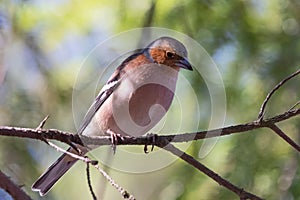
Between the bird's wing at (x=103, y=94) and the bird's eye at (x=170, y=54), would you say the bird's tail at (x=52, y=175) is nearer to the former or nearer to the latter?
the bird's wing at (x=103, y=94)

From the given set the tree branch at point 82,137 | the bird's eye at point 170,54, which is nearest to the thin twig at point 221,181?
the tree branch at point 82,137

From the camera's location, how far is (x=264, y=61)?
340cm

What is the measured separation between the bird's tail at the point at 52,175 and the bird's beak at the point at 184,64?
28.6 inches

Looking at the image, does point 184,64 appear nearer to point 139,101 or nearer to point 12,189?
point 139,101

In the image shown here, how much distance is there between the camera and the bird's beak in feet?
10.8

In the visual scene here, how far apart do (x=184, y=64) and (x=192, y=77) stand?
9.0 inches

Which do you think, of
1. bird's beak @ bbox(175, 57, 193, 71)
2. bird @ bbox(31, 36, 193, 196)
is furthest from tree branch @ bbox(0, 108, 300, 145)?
bird's beak @ bbox(175, 57, 193, 71)

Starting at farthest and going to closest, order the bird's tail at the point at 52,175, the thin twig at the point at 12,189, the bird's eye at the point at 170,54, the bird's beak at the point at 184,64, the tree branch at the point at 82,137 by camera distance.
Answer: the bird's eye at the point at 170,54
the bird's beak at the point at 184,64
the bird's tail at the point at 52,175
the tree branch at the point at 82,137
the thin twig at the point at 12,189

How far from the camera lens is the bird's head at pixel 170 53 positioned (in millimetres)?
3365

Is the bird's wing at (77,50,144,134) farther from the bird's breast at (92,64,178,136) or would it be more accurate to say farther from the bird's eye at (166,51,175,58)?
the bird's eye at (166,51,175,58)

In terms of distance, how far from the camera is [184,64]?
332 centimetres

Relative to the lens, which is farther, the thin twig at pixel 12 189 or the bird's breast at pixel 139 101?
the bird's breast at pixel 139 101

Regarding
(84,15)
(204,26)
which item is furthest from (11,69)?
(204,26)

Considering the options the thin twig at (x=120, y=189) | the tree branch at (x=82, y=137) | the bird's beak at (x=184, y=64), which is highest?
the bird's beak at (x=184, y=64)
